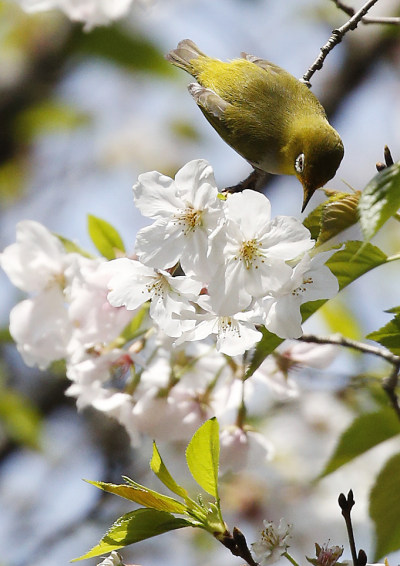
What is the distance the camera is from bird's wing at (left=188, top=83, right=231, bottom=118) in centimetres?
212

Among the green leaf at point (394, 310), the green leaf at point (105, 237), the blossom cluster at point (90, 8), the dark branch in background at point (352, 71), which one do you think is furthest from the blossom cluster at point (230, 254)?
the dark branch in background at point (352, 71)

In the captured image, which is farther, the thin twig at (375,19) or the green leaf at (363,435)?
the green leaf at (363,435)

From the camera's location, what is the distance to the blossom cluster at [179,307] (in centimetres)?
123

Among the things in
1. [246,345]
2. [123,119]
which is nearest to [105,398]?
[246,345]

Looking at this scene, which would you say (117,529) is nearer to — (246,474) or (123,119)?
(246,474)

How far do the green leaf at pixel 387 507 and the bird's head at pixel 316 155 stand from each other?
0.71 m

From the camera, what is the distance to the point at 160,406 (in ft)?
5.69

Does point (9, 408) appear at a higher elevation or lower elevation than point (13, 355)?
higher

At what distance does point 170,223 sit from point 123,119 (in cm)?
544

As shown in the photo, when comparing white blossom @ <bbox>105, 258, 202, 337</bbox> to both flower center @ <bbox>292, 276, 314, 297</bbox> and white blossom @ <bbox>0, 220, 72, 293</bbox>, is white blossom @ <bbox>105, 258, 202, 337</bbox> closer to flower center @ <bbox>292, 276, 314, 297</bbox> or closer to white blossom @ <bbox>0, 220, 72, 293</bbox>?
flower center @ <bbox>292, 276, 314, 297</bbox>

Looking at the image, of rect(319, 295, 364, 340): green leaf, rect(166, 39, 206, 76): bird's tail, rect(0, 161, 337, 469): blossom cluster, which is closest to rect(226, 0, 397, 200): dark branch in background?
rect(319, 295, 364, 340): green leaf

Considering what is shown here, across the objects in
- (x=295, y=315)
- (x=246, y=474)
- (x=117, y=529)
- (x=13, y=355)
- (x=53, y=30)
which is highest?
(x=295, y=315)

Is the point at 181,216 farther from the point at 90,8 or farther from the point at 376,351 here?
the point at 90,8

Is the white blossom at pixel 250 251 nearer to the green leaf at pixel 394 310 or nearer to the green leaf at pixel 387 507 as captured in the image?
the green leaf at pixel 394 310
